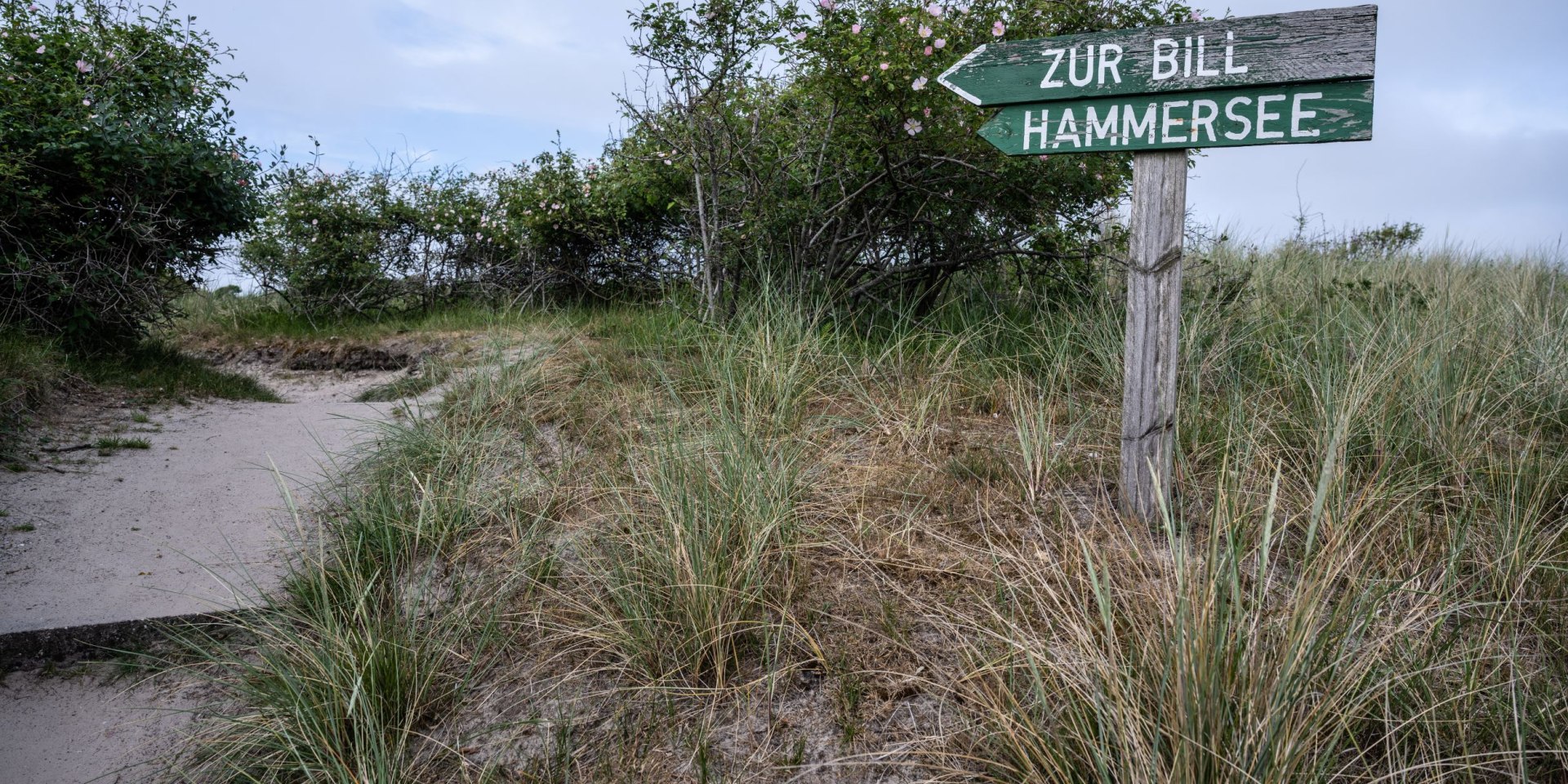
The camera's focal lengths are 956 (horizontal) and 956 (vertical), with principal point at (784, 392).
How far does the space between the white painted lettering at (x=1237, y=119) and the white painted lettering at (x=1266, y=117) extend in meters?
0.03

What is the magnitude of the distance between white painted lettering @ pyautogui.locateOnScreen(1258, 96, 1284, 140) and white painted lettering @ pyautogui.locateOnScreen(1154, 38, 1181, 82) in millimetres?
312

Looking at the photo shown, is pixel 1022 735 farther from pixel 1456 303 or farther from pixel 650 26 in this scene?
pixel 1456 303

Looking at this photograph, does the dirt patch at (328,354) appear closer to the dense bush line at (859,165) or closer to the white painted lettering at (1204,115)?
the dense bush line at (859,165)

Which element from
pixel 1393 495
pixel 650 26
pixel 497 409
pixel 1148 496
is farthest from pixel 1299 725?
pixel 650 26

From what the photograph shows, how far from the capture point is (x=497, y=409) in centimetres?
570

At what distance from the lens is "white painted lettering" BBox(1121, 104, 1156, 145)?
3.55 m

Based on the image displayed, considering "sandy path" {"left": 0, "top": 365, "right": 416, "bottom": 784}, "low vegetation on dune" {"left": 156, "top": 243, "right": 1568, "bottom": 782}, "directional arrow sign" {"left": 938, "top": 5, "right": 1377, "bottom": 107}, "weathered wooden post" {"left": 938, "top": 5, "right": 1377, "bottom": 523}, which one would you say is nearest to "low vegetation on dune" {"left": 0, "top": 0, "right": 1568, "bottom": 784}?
"low vegetation on dune" {"left": 156, "top": 243, "right": 1568, "bottom": 782}

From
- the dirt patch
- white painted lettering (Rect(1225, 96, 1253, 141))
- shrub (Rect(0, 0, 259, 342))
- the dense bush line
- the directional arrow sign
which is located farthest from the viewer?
the dirt patch

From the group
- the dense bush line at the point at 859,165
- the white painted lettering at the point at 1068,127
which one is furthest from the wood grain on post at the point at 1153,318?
the dense bush line at the point at 859,165

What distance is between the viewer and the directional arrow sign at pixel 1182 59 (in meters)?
3.34

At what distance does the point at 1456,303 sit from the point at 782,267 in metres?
4.70

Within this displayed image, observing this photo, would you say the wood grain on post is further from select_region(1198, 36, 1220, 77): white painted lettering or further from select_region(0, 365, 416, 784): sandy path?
select_region(0, 365, 416, 784): sandy path

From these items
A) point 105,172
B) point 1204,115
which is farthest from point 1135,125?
point 105,172

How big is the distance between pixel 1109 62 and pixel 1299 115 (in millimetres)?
687
